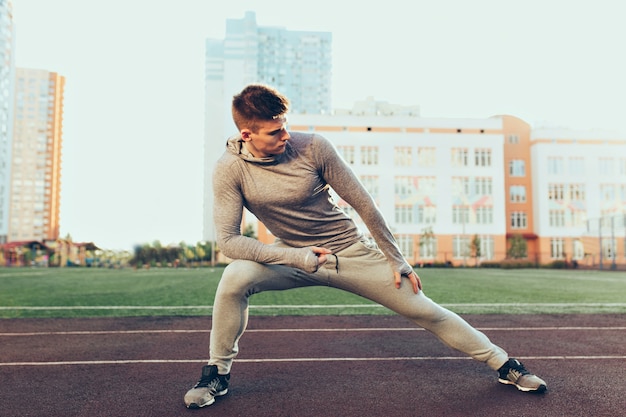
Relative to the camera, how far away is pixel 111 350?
4.77 m

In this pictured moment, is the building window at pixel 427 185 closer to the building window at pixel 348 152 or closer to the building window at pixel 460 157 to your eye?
the building window at pixel 460 157

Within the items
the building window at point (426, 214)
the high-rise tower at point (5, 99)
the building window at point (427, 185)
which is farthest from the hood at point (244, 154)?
the high-rise tower at point (5, 99)

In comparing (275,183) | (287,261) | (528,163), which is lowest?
(287,261)

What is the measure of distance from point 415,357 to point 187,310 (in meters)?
4.50

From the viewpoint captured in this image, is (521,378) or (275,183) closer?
(275,183)

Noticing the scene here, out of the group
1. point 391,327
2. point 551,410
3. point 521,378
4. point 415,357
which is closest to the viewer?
point 551,410

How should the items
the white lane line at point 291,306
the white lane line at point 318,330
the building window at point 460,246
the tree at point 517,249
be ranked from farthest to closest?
1. the building window at point 460,246
2. the tree at point 517,249
3. the white lane line at point 291,306
4. the white lane line at point 318,330

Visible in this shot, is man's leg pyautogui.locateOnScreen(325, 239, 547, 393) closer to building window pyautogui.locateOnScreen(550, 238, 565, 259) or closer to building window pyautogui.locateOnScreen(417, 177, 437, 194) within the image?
building window pyautogui.locateOnScreen(417, 177, 437, 194)

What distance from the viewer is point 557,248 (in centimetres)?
4478

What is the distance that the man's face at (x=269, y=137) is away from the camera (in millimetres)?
2799

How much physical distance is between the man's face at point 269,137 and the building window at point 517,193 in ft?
156

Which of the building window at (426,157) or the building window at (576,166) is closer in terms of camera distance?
the building window at (426,157)

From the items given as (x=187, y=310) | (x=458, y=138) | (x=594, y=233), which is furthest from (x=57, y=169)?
(x=187, y=310)

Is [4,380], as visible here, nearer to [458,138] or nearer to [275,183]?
[275,183]
